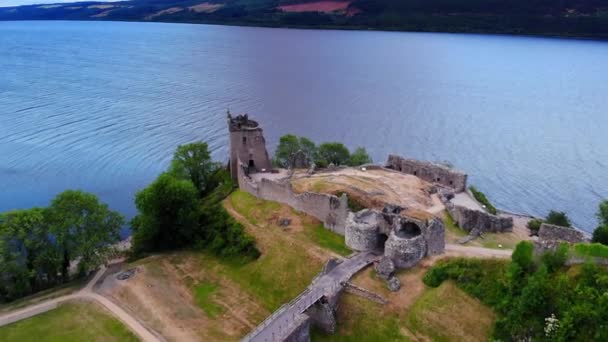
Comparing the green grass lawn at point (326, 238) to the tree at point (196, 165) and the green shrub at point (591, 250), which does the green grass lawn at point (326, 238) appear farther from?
the tree at point (196, 165)

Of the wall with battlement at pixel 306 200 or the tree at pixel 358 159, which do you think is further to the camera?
the tree at pixel 358 159

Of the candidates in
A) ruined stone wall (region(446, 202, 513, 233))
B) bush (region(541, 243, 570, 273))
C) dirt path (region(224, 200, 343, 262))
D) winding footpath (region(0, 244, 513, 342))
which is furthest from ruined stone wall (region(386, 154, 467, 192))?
bush (region(541, 243, 570, 273))

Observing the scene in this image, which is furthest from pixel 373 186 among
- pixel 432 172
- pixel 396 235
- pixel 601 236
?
pixel 601 236

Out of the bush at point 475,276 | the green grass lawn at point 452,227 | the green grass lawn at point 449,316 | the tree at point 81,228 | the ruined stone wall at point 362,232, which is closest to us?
the green grass lawn at point 449,316

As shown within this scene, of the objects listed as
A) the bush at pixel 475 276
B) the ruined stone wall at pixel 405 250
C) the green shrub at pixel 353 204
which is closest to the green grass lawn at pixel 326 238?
the green shrub at pixel 353 204

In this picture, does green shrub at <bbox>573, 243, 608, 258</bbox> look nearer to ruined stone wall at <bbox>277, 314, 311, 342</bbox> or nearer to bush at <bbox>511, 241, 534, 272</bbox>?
bush at <bbox>511, 241, 534, 272</bbox>

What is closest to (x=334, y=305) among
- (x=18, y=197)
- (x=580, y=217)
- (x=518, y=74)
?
(x=580, y=217)

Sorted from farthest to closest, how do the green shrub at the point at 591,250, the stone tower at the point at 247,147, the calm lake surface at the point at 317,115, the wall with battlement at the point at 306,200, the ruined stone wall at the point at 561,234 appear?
the calm lake surface at the point at 317,115 → the stone tower at the point at 247,147 → the wall with battlement at the point at 306,200 → the ruined stone wall at the point at 561,234 → the green shrub at the point at 591,250
